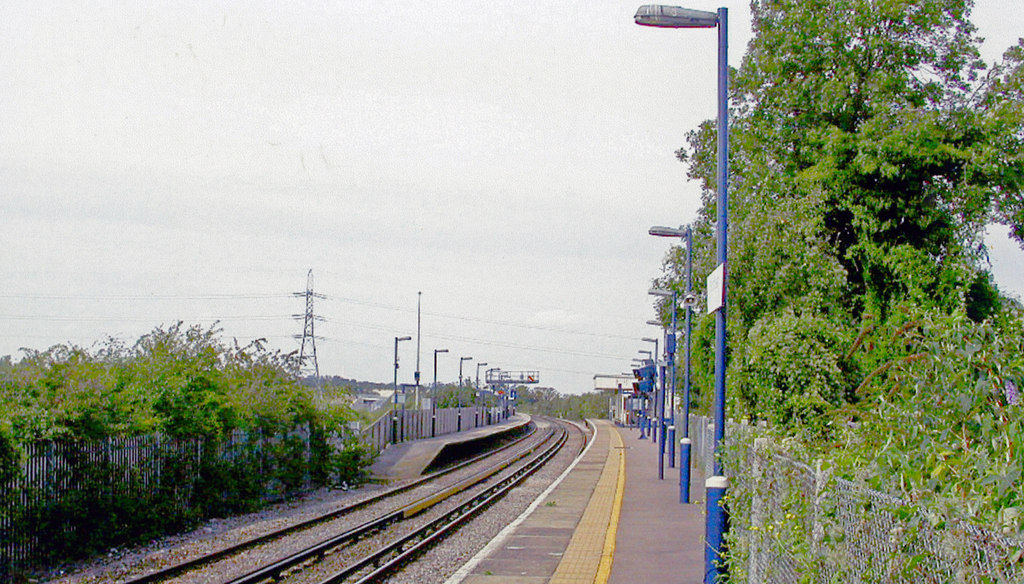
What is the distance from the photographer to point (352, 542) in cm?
1658

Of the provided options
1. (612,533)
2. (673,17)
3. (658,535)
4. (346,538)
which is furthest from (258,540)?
(673,17)

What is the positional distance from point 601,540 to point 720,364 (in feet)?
18.4

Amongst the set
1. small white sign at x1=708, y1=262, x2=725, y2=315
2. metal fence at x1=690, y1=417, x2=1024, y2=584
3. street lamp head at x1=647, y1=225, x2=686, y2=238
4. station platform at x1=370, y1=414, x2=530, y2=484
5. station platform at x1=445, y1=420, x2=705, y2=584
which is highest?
street lamp head at x1=647, y1=225, x2=686, y2=238

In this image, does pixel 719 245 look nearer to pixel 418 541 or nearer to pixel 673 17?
pixel 673 17

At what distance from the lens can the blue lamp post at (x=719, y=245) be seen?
9320 mm

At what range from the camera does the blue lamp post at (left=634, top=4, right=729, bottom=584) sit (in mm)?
9320

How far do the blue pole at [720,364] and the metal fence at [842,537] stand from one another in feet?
2.23

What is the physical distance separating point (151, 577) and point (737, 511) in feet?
24.5

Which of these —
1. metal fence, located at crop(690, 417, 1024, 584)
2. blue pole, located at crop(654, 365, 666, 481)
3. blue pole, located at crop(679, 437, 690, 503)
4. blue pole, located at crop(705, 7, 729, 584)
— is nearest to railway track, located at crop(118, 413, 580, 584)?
blue pole, located at crop(654, 365, 666, 481)

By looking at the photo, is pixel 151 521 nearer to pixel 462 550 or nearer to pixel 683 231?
pixel 462 550

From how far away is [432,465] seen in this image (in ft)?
116

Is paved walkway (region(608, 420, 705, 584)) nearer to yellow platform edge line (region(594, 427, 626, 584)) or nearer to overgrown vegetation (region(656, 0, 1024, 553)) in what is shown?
yellow platform edge line (region(594, 427, 626, 584))

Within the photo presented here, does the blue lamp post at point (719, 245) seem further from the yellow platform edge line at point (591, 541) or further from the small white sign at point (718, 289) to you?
the yellow platform edge line at point (591, 541)

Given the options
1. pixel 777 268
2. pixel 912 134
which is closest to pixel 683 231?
pixel 777 268
